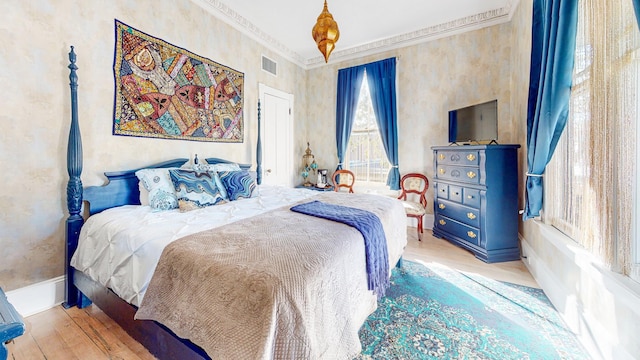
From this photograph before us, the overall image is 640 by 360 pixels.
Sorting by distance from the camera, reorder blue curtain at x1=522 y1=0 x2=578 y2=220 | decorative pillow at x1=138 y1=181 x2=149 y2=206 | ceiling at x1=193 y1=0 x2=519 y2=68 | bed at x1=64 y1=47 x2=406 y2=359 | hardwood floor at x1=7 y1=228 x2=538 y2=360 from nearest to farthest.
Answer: bed at x1=64 y1=47 x2=406 y2=359 → hardwood floor at x1=7 y1=228 x2=538 y2=360 → blue curtain at x1=522 y1=0 x2=578 y2=220 → decorative pillow at x1=138 y1=181 x2=149 y2=206 → ceiling at x1=193 y1=0 x2=519 y2=68

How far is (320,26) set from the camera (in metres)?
2.01

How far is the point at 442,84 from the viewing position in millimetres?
3699

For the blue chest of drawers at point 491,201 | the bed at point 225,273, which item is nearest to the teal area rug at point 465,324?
the bed at point 225,273

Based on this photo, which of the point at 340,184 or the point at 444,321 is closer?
the point at 444,321

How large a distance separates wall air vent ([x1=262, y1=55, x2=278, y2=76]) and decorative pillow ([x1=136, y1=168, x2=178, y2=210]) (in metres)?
2.43

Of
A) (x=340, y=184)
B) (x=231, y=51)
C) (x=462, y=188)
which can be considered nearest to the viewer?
(x=462, y=188)

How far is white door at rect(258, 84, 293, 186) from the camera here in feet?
13.0

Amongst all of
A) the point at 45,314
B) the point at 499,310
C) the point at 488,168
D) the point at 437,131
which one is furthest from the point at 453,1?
the point at 45,314

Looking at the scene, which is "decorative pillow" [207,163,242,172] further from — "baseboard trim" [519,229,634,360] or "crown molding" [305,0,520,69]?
"baseboard trim" [519,229,634,360]

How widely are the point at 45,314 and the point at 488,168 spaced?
4.14 meters

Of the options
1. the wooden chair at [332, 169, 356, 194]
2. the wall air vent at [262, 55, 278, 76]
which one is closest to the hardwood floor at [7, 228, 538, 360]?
the wooden chair at [332, 169, 356, 194]

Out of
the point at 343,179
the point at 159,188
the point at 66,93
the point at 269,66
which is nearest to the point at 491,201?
the point at 343,179

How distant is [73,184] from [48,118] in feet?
1.77

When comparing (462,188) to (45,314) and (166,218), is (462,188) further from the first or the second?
(45,314)
